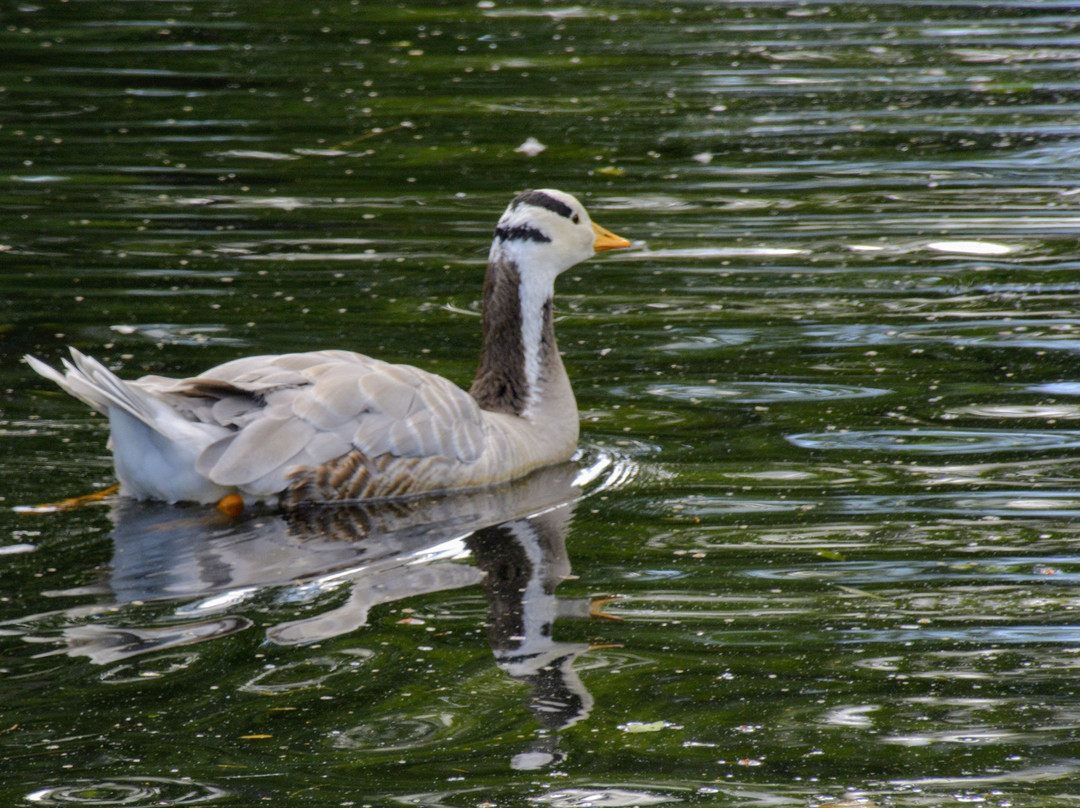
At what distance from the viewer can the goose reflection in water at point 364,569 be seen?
5.84 meters

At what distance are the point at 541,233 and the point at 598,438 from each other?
1077mm

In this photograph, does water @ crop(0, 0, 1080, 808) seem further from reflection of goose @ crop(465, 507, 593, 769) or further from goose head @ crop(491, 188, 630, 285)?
goose head @ crop(491, 188, 630, 285)

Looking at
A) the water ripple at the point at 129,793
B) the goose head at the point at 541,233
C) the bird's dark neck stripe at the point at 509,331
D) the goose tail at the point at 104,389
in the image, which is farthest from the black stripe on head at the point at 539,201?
the water ripple at the point at 129,793

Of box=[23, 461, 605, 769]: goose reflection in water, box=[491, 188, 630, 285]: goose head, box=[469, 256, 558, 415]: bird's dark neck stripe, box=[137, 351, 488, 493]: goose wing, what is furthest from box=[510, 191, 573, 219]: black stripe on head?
box=[23, 461, 605, 769]: goose reflection in water

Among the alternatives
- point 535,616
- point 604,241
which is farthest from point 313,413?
point 604,241

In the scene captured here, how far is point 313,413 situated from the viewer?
24.3 feet

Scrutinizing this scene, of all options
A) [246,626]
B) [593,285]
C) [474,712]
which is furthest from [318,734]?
[593,285]

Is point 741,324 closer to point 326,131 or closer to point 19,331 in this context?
point 19,331

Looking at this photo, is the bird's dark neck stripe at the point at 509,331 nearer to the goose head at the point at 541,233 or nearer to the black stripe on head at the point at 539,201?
the goose head at the point at 541,233

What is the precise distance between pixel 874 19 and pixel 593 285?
379 inches

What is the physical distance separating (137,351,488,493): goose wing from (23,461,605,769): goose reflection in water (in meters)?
0.24

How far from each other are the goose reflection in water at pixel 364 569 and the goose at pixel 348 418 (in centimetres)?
13

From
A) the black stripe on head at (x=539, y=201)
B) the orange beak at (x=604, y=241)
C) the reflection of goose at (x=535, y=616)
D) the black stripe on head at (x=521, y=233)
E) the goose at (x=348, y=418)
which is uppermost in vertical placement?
the black stripe on head at (x=539, y=201)

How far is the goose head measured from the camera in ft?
27.5
